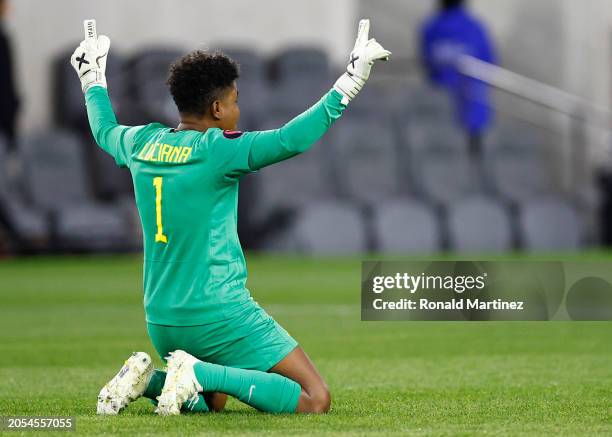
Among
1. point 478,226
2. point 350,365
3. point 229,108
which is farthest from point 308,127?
point 478,226

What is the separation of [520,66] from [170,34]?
20.2 ft

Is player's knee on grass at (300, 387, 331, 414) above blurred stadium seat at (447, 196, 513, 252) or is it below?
above

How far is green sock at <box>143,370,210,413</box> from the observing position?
601 cm

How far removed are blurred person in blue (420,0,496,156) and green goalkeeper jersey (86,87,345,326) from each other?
15722mm

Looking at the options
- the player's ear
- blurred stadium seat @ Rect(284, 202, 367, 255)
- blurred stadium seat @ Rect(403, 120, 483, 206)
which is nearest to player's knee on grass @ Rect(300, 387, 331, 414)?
the player's ear

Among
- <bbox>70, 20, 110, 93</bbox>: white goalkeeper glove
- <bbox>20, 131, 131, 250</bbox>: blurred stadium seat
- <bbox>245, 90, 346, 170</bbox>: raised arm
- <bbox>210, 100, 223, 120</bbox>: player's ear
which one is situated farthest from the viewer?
<bbox>20, 131, 131, 250</bbox>: blurred stadium seat

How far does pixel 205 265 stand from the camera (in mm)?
5832

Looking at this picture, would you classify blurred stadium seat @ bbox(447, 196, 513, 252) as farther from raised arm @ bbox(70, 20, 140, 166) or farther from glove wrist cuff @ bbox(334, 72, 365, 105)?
glove wrist cuff @ bbox(334, 72, 365, 105)

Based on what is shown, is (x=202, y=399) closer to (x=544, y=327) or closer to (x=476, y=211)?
(x=544, y=327)

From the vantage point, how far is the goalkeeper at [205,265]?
5766mm

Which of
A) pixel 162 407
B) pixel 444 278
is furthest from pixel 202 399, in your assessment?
pixel 444 278

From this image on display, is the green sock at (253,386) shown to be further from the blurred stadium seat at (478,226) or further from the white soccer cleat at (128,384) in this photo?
the blurred stadium seat at (478,226)

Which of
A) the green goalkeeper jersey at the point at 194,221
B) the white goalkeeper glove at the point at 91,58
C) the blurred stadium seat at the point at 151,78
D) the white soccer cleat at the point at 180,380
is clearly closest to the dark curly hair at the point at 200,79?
the green goalkeeper jersey at the point at 194,221

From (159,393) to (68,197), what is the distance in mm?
13708
